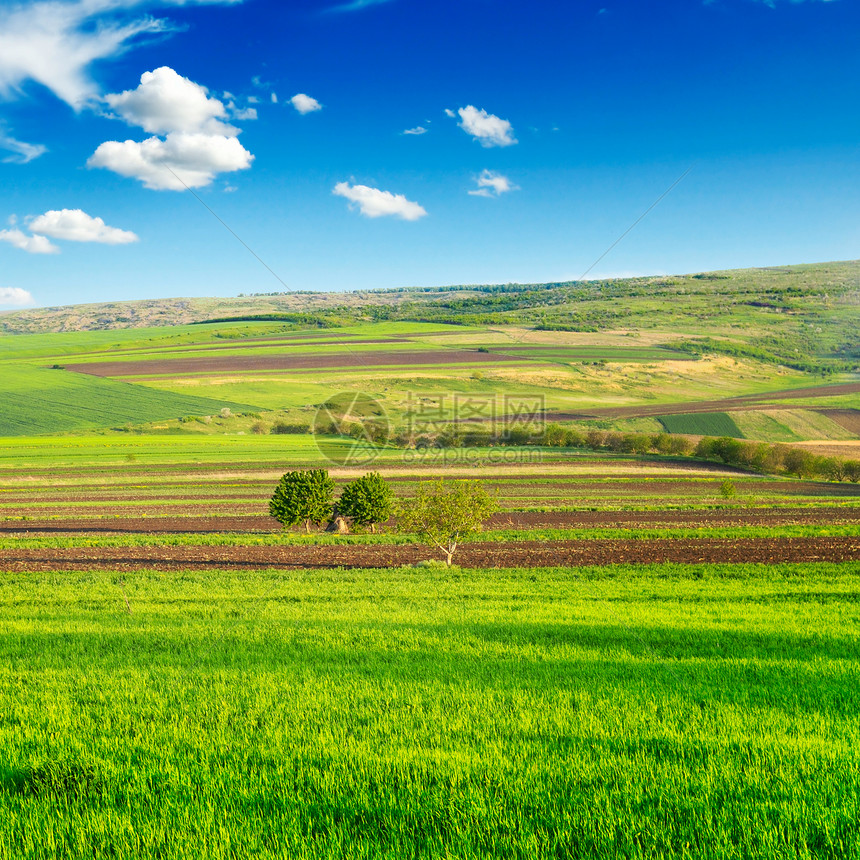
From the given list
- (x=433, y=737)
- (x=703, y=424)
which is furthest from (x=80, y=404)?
(x=433, y=737)

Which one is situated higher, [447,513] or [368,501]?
[447,513]

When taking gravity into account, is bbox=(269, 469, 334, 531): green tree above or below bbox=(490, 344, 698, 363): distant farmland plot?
below

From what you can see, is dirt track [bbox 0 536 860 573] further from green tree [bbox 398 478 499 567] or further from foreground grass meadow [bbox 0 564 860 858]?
foreground grass meadow [bbox 0 564 860 858]

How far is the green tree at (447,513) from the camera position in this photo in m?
29.5

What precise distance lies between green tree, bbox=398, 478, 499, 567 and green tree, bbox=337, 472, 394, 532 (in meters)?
11.3

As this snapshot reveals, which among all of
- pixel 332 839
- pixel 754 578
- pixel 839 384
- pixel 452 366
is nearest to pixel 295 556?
pixel 754 578

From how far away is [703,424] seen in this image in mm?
97938

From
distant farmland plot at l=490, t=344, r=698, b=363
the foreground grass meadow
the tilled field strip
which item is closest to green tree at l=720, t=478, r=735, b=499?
the tilled field strip

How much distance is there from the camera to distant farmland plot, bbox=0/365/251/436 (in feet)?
349

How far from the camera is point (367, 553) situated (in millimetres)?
34188

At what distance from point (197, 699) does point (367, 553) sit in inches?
1028

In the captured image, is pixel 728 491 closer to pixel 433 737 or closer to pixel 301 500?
pixel 301 500

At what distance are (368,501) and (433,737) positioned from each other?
35008 millimetres

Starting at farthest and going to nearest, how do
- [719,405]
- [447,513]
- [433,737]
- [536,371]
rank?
1. [536,371]
2. [719,405]
3. [447,513]
4. [433,737]
